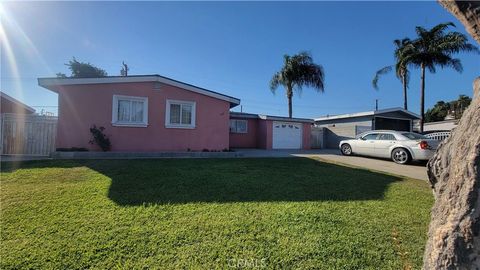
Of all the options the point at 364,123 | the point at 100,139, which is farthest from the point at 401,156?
the point at 100,139

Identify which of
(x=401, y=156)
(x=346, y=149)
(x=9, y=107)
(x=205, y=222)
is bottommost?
(x=205, y=222)

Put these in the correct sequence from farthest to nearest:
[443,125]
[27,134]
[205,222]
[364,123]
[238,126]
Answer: [443,125] → [364,123] → [238,126] → [27,134] → [205,222]

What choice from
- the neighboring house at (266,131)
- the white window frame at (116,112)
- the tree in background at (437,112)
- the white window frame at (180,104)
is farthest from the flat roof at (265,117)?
the tree in background at (437,112)

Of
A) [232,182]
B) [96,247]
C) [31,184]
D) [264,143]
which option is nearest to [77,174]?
[31,184]

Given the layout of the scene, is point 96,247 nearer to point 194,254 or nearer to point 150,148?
point 194,254

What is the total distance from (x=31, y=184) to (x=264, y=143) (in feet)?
50.3

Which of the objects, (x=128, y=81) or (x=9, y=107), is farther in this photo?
(x=9, y=107)

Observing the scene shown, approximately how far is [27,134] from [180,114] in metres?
6.15

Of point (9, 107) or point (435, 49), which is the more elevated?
point (435, 49)

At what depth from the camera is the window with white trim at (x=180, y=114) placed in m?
12.6

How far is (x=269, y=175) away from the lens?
7320mm

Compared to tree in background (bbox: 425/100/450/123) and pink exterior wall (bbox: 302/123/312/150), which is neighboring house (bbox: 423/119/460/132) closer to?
pink exterior wall (bbox: 302/123/312/150)

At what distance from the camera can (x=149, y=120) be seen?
12188 mm

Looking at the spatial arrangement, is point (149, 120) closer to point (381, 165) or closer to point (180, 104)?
point (180, 104)
